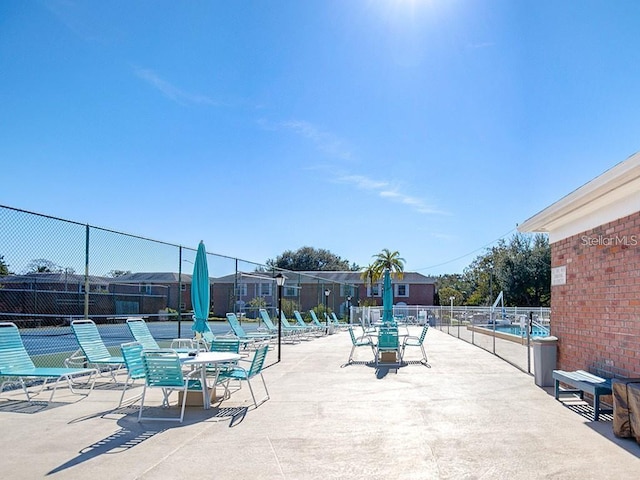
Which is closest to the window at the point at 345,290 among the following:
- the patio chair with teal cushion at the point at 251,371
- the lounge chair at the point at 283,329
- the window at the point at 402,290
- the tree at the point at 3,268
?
the window at the point at 402,290

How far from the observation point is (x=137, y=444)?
5.29 meters

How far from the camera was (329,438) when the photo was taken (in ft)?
18.3

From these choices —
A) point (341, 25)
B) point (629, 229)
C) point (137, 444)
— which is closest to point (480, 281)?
point (341, 25)

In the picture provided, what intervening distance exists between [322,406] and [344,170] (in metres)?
16.2

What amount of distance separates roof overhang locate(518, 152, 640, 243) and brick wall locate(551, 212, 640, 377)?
145mm

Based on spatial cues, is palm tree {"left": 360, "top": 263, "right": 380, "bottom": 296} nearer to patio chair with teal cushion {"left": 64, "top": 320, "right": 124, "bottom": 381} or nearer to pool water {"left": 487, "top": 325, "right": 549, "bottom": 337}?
pool water {"left": 487, "top": 325, "right": 549, "bottom": 337}

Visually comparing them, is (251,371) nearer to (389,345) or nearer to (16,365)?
(16,365)

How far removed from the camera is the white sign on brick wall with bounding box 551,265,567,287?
30.0ft

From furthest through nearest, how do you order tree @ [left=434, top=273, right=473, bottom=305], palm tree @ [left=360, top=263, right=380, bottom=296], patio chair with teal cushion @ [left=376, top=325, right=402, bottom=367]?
tree @ [left=434, top=273, right=473, bottom=305] → palm tree @ [left=360, top=263, right=380, bottom=296] → patio chair with teal cushion @ [left=376, top=325, right=402, bottom=367]

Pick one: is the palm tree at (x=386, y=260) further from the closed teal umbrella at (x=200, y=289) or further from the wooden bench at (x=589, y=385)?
the wooden bench at (x=589, y=385)

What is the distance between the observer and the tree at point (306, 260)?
2712 inches

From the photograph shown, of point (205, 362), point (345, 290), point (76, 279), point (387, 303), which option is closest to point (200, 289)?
point (76, 279)

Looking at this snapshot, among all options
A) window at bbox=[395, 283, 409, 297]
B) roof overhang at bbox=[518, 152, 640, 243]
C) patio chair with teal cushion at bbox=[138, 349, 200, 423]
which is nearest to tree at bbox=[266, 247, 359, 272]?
window at bbox=[395, 283, 409, 297]

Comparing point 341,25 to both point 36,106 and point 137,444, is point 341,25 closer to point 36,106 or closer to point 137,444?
point 36,106
